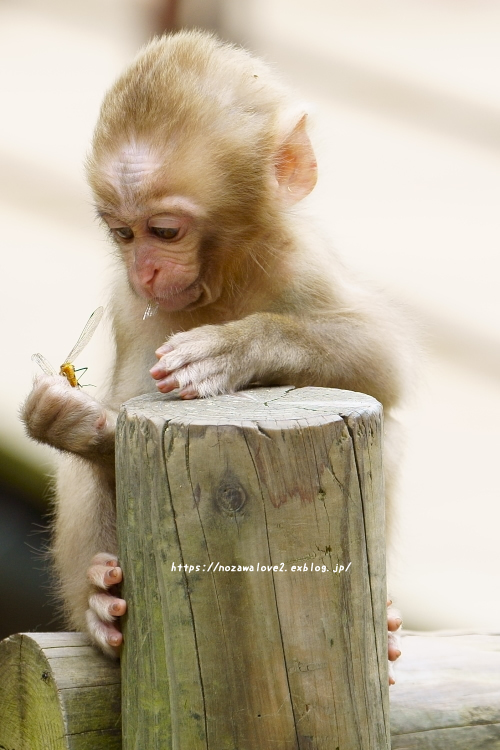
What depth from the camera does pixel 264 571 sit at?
256cm

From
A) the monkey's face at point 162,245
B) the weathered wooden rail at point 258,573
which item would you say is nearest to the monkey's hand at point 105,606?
the weathered wooden rail at point 258,573

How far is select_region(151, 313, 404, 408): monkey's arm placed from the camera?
3369mm

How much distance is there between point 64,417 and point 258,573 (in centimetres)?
132

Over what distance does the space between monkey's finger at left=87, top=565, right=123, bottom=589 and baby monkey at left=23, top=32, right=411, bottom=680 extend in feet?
0.04

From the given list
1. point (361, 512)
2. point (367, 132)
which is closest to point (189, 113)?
point (361, 512)

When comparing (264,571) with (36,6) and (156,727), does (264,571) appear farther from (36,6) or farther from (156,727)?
(36,6)

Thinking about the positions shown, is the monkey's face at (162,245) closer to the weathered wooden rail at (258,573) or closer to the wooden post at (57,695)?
the weathered wooden rail at (258,573)

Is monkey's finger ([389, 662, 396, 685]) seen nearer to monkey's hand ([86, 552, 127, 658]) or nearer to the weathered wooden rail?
the weathered wooden rail

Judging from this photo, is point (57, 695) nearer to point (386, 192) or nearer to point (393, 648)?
point (393, 648)

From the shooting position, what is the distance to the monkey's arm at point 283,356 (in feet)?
11.1

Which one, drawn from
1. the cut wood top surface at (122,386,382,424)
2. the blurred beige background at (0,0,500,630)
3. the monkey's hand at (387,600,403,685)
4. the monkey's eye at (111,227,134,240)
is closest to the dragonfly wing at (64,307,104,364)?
the monkey's eye at (111,227,134,240)

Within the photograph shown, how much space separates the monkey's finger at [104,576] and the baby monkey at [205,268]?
0.5 inches

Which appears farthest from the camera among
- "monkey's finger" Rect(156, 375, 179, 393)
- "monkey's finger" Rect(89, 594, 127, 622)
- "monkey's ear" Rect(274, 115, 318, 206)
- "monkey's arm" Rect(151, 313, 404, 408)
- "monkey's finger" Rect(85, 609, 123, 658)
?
"monkey's ear" Rect(274, 115, 318, 206)

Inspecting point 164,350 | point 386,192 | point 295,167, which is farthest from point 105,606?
point 386,192
